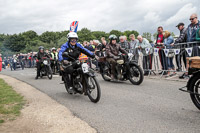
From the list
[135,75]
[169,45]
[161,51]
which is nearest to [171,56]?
[169,45]

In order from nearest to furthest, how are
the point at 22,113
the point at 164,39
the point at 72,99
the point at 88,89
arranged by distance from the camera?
the point at 22,113, the point at 88,89, the point at 72,99, the point at 164,39

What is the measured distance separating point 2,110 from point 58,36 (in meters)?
97.8

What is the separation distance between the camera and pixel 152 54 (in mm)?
10531

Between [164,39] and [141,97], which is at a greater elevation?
[164,39]

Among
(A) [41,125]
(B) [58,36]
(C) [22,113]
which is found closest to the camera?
(A) [41,125]

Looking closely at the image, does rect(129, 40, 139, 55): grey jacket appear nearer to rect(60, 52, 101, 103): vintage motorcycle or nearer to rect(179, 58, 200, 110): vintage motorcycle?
rect(60, 52, 101, 103): vintage motorcycle

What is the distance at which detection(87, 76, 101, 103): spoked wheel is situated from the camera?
5516mm

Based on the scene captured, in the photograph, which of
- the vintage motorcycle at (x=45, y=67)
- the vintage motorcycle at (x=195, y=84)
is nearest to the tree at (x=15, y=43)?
the vintage motorcycle at (x=45, y=67)

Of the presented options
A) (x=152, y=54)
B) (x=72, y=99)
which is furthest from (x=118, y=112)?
(x=152, y=54)

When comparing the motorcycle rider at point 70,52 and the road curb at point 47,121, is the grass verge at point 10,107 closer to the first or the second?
the road curb at point 47,121

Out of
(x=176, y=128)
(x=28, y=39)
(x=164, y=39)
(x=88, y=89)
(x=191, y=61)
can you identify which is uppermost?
(x=28, y=39)

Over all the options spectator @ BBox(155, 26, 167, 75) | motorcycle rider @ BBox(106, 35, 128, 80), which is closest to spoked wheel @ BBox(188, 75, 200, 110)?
motorcycle rider @ BBox(106, 35, 128, 80)

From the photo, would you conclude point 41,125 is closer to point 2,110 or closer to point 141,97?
point 2,110

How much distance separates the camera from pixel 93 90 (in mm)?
5777
